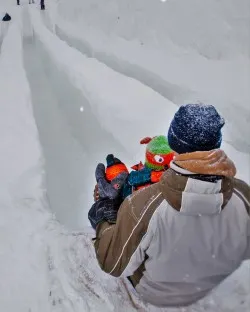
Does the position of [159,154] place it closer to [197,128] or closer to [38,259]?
[197,128]

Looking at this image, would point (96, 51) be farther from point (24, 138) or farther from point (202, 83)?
point (24, 138)

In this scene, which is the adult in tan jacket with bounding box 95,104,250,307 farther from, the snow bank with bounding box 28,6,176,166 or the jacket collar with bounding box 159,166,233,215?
the snow bank with bounding box 28,6,176,166

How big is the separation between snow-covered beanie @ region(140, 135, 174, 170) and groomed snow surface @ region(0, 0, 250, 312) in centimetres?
69

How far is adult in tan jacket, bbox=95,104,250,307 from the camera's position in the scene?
125cm

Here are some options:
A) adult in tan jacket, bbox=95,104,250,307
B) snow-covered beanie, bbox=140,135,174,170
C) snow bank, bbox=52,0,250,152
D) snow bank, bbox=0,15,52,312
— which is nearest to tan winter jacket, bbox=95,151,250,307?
adult in tan jacket, bbox=95,104,250,307

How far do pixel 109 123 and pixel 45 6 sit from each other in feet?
85.1

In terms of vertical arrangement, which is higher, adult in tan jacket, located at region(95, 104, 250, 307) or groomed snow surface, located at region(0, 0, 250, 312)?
adult in tan jacket, located at region(95, 104, 250, 307)

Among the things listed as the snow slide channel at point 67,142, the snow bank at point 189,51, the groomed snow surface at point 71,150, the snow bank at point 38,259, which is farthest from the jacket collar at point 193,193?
the snow bank at point 189,51

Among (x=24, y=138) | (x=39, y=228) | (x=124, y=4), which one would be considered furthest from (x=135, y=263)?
(x=124, y=4)

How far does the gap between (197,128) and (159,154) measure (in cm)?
78

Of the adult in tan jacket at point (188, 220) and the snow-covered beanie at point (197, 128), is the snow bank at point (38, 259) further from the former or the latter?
the snow-covered beanie at point (197, 128)

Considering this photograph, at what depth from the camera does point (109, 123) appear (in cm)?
548

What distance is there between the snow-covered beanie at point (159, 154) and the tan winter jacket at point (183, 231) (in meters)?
0.62

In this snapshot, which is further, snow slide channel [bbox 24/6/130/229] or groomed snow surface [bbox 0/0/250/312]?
snow slide channel [bbox 24/6/130/229]
